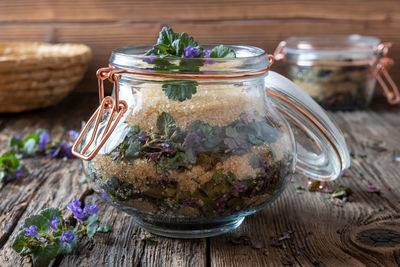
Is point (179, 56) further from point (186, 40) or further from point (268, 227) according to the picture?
point (268, 227)

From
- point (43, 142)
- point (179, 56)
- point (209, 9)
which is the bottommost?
point (43, 142)

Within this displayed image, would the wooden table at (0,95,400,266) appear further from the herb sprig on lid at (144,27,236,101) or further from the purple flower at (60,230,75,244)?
the herb sprig on lid at (144,27,236,101)

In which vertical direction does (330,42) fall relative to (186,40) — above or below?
below

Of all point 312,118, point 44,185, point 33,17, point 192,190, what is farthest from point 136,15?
point 192,190

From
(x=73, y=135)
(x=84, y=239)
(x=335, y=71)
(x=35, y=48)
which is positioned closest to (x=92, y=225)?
(x=84, y=239)

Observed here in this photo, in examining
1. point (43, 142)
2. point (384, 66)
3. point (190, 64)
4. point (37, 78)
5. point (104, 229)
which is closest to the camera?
point (190, 64)

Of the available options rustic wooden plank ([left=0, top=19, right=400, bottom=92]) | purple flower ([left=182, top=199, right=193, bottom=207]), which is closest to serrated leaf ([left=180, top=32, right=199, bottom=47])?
purple flower ([left=182, top=199, right=193, bottom=207])

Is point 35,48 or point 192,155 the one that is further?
point 35,48
